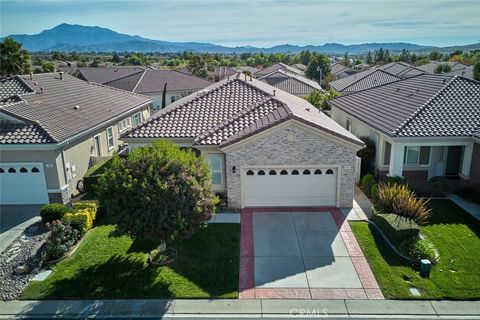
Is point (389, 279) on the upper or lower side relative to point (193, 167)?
lower

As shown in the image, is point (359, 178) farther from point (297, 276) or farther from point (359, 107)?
point (297, 276)

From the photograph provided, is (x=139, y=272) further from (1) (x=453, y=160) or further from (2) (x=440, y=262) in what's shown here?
(1) (x=453, y=160)

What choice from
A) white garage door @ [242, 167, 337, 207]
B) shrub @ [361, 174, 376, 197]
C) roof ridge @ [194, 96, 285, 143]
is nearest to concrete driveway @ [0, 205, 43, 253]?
roof ridge @ [194, 96, 285, 143]

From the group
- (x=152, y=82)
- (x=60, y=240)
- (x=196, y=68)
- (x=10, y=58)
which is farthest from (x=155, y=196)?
(x=196, y=68)

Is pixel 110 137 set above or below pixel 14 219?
above

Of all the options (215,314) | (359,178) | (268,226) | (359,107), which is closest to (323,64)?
(359,107)

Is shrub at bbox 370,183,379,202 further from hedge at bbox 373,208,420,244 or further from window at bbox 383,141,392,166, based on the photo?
hedge at bbox 373,208,420,244
